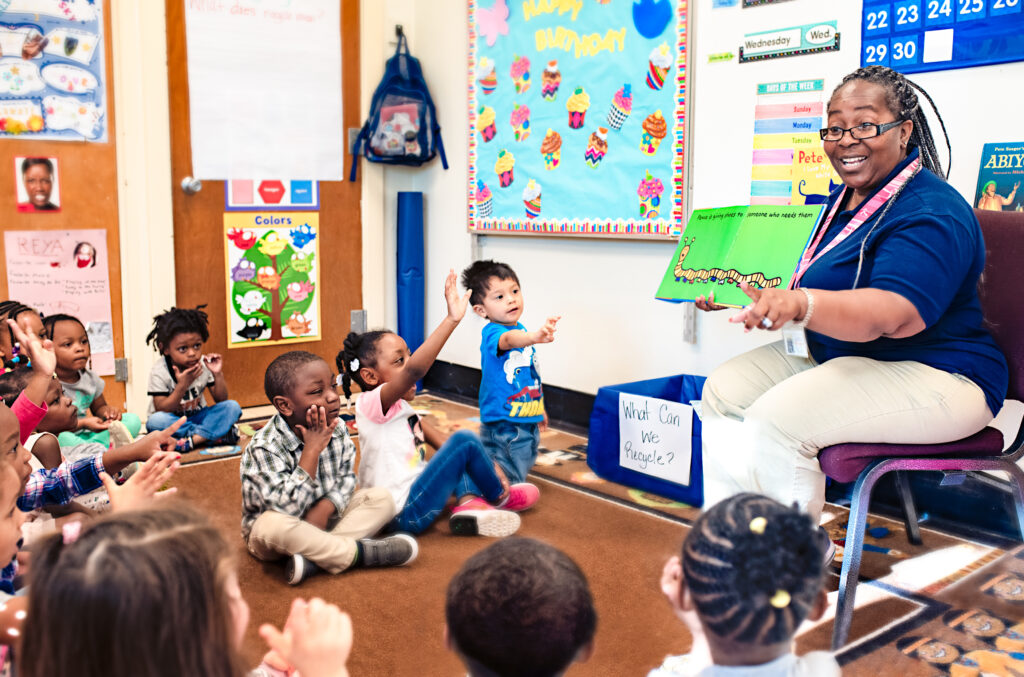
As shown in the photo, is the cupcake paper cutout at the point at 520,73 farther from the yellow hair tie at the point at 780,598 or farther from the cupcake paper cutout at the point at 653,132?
the yellow hair tie at the point at 780,598

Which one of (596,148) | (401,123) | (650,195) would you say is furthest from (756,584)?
(401,123)

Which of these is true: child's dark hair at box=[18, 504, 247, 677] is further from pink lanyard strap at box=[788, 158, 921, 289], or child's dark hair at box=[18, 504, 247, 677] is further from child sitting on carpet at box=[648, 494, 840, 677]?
pink lanyard strap at box=[788, 158, 921, 289]

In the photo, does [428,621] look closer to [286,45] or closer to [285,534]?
[285,534]

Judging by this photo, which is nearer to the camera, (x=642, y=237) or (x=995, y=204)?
(x=995, y=204)

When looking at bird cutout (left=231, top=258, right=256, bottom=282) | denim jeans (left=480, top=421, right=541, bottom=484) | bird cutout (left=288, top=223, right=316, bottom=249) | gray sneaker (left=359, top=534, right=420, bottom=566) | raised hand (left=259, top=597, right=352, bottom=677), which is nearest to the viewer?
raised hand (left=259, top=597, right=352, bottom=677)

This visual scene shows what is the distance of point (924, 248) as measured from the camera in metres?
1.78

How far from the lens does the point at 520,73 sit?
12.1 ft

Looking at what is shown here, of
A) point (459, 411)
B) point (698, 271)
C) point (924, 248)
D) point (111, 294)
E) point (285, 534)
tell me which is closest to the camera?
point (924, 248)

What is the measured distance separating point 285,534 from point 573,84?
6.71 feet

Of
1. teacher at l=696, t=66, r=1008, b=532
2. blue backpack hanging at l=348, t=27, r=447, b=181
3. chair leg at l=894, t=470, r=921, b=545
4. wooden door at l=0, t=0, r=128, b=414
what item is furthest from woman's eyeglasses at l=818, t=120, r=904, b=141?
wooden door at l=0, t=0, r=128, b=414

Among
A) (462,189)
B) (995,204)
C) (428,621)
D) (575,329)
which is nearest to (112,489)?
(428,621)

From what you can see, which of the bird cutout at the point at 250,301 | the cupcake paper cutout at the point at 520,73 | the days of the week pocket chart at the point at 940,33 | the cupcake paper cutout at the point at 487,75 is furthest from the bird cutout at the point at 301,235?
the days of the week pocket chart at the point at 940,33

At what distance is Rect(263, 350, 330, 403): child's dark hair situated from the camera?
225 centimetres

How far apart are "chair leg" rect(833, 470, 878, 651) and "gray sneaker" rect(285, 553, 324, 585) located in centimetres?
116
